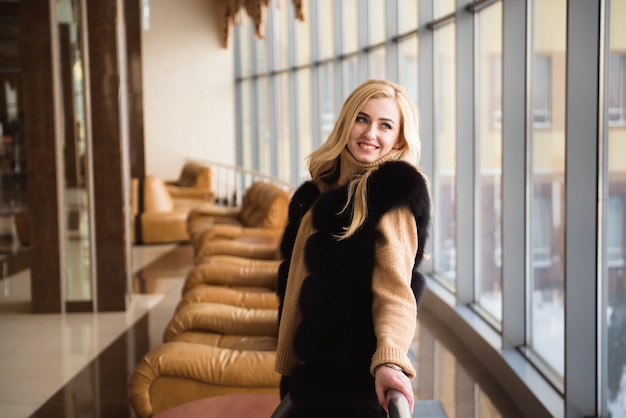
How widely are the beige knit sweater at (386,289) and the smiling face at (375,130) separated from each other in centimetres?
3

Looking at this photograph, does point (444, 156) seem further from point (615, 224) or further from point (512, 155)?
point (615, 224)

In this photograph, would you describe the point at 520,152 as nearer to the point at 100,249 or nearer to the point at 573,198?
the point at 573,198

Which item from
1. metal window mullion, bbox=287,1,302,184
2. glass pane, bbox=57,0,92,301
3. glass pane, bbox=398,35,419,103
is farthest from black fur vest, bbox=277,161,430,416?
metal window mullion, bbox=287,1,302,184

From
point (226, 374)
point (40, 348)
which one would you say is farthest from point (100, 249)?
point (226, 374)

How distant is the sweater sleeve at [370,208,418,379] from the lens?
167 centimetres

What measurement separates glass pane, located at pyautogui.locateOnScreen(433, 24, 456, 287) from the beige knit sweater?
4763 millimetres

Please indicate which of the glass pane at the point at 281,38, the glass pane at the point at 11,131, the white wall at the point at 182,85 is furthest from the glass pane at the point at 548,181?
the white wall at the point at 182,85

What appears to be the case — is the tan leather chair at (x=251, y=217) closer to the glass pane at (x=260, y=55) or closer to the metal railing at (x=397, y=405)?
the metal railing at (x=397, y=405)

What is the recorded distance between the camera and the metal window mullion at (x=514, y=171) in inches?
173

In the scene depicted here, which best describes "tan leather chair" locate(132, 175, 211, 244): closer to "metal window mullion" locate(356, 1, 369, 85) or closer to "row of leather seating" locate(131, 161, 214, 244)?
"row of leather seating" locate(131, 161, 214, 244)

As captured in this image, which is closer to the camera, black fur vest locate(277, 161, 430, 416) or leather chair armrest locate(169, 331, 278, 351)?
black fur vest locate(277, 161, 430, 416)

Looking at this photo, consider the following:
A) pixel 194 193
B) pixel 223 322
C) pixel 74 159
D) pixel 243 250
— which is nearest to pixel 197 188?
pixel 194 193

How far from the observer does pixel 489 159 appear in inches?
215

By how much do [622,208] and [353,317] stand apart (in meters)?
1.57
